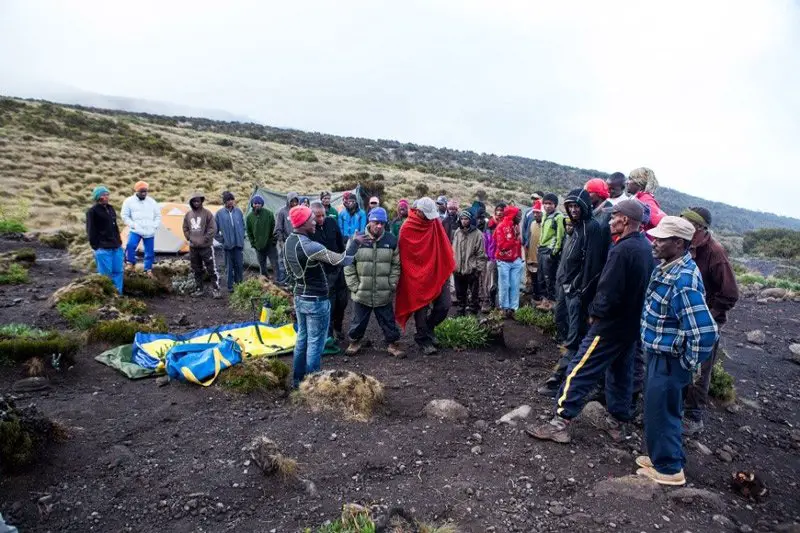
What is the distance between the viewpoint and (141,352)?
575cm

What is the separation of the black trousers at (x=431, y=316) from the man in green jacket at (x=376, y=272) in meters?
0.35

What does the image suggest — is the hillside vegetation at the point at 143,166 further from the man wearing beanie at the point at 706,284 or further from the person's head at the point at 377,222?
the man wearing beanie at the point at 706,284

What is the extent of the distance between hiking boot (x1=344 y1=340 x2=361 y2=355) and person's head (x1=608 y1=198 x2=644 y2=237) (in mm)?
3747

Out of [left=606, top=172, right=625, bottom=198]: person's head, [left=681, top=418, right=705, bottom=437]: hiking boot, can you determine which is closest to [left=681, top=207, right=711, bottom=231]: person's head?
[left=606, top=172, right=625, bottom=198]: person's head

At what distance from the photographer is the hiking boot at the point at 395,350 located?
639 cm

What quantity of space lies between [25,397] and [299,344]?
2726 mm

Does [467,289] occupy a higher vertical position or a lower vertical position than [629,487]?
higher

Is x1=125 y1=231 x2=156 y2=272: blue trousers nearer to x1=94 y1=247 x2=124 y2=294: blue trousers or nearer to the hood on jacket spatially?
x1=94 y1=247 x2=124 y2=294: blue trousers

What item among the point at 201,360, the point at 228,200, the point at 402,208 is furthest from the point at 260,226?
the point at 201,360

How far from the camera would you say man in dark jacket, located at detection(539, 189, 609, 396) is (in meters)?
4.70

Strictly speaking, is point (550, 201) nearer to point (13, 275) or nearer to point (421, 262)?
point (421, 262)

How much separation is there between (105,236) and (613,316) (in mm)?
8001

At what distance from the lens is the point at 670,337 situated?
11.3 feet

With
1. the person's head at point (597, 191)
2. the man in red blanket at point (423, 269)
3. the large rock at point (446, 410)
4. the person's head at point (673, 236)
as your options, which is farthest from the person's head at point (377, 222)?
the person's head at point (673, 236)
